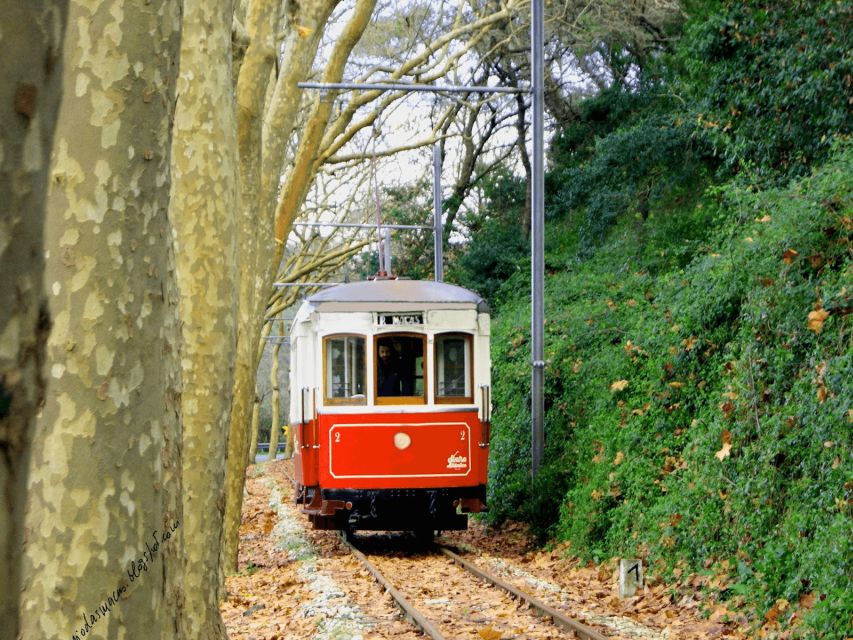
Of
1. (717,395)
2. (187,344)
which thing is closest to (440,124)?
(717,395)

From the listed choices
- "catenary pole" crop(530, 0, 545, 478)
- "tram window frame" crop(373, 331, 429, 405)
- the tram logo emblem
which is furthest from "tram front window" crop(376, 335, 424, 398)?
"catenary pole" crop(530, 0, 545, 478)

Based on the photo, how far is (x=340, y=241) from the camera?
128 ft

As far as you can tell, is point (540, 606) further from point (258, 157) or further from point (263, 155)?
point (263, 155)

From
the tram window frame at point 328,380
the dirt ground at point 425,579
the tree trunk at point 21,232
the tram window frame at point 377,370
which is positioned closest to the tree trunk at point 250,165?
the dirt ground at point 425,579

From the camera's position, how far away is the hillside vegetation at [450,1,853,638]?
375 inches

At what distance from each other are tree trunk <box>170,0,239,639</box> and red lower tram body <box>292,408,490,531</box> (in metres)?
7.55

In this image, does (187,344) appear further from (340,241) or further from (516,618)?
(340,241)

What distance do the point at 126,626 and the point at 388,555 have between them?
43.6ft

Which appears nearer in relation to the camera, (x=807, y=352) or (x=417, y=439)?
(x=807, y=352)

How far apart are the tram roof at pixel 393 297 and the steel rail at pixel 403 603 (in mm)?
3266

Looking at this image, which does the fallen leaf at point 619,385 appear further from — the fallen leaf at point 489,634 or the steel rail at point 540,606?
the fallen leaf at point 489,634

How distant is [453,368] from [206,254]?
8122 mm

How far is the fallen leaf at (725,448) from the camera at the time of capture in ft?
36.8

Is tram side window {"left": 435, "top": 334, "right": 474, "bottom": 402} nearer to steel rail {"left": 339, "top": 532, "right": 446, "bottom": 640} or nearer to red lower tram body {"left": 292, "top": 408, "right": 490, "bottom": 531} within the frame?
red lower tram body {"left": 292, "top": 408, "right": 490, "bottom": 531}
